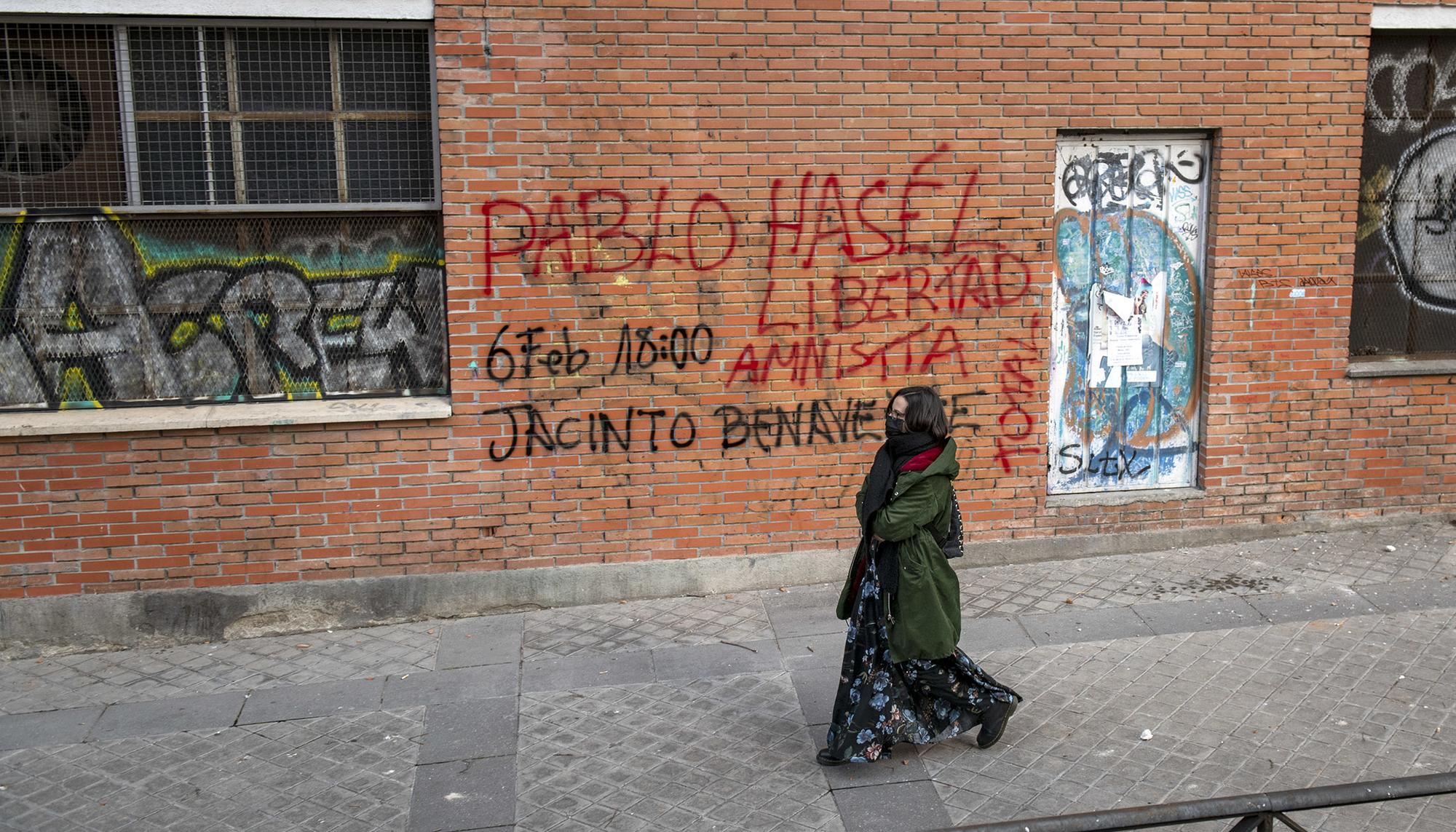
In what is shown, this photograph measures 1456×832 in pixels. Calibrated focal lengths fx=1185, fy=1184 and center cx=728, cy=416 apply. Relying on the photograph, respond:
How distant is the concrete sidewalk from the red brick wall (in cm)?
55

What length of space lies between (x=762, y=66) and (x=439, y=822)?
4.36m

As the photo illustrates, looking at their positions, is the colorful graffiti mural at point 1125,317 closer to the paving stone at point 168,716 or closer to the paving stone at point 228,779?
the paving stone at point 228,779

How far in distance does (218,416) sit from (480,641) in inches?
74.9

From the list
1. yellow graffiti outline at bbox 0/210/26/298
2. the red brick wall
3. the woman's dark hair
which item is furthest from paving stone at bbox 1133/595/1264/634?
yellow graffiti outline at bbox 0/210/26/298

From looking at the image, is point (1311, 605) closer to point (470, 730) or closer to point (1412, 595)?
point (1412, 595)

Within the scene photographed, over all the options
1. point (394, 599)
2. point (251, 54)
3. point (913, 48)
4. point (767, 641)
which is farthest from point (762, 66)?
point (394, 599)

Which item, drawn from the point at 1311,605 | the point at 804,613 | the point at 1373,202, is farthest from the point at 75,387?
the point at 1373,202

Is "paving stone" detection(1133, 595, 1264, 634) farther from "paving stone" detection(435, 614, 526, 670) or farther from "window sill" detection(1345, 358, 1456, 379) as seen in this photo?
"paving stone" detection(435, 614, 526, 670)

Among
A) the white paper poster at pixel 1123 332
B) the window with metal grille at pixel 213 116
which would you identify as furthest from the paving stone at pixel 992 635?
the window with metal grille at pixel 213 116

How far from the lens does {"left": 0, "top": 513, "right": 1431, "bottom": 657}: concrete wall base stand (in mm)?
6516

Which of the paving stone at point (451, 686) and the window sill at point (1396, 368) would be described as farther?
Answer: the window sill at point (1396, 368)

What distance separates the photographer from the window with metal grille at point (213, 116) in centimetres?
634

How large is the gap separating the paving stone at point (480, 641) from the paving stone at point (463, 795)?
112 cm

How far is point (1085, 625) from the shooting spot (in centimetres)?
655
